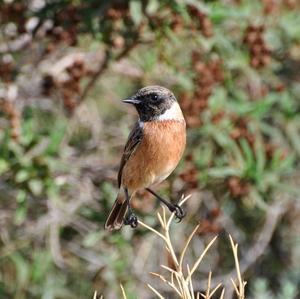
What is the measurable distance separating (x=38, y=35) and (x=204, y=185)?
159 centimetres

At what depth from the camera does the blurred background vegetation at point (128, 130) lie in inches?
249

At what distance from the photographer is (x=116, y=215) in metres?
5.35

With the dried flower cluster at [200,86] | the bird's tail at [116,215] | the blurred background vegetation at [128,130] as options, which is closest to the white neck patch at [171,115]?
the bird's tail at [116,215]

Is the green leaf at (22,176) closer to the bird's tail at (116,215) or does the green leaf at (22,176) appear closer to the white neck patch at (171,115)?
the bird's tail at (116,215)

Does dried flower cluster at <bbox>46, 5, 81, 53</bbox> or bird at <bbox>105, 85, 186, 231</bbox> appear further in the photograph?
dried flower cluster at <bbox>46, 5, 81, 53</bbox>

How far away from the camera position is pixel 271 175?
6613 millimetres

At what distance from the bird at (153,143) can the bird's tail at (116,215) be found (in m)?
0.15

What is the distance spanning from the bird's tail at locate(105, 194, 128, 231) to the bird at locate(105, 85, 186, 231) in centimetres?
15

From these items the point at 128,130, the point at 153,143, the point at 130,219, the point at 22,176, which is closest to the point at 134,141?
the point at 153,143

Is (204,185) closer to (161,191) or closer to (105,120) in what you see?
(161,191)

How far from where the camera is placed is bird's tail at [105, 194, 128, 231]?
5.27m

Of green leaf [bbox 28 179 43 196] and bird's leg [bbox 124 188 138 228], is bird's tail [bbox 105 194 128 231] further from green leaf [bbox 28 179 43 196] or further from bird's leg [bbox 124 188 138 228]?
green leaf [bbox 28 179 43 196]

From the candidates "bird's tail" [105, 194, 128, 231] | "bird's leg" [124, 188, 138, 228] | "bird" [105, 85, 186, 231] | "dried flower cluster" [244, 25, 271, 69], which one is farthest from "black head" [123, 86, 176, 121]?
"dried flower cluster" [244, 25, 271, 69]

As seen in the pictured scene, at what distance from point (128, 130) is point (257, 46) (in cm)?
111
